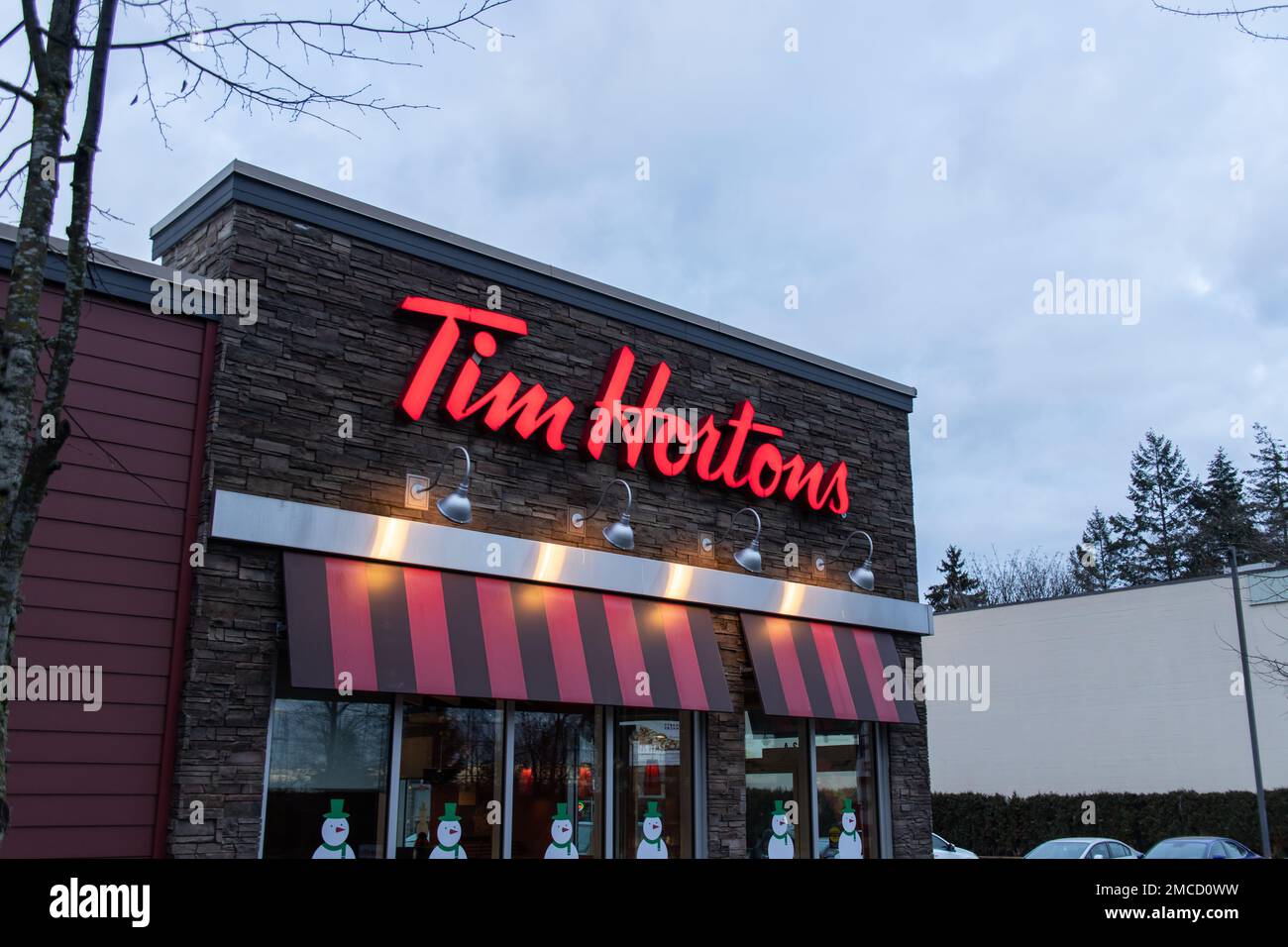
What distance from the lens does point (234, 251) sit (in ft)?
33.6

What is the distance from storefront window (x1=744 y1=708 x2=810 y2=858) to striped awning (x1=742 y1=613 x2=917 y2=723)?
54 cm

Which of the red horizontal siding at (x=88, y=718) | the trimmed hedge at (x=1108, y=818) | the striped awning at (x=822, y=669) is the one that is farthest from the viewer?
the trimmed hedge at (x=1108, y=818)

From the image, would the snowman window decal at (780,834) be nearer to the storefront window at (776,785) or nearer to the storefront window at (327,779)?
the storefront window at (776,785)

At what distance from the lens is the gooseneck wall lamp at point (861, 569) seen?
14.3m

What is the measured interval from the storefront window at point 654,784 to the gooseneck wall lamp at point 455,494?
3.08 metres

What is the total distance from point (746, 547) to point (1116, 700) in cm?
2183

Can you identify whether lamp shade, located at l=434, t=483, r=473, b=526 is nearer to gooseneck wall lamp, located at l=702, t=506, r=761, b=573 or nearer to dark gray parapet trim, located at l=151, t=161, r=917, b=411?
dark gray parapet trim, located at l=151, t=161, r=917, b=411

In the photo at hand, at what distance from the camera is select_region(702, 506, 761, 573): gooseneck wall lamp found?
42.9 ft

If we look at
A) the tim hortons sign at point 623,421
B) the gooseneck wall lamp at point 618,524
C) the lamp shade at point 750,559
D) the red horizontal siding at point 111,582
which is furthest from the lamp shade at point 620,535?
the red horizontal siding at point 111,582

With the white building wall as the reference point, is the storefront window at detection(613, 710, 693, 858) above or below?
below

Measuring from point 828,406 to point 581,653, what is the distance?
5797mm

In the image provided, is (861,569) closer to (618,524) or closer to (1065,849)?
(618,524)

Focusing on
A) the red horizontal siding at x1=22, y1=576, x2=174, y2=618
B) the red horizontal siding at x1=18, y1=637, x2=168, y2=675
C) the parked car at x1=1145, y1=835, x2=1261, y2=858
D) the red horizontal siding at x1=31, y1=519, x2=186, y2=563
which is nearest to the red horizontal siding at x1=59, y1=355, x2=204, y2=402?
the red horizontal siding at x1=31, y1=519, x2=186, y2=563

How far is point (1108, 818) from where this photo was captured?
2959cm
